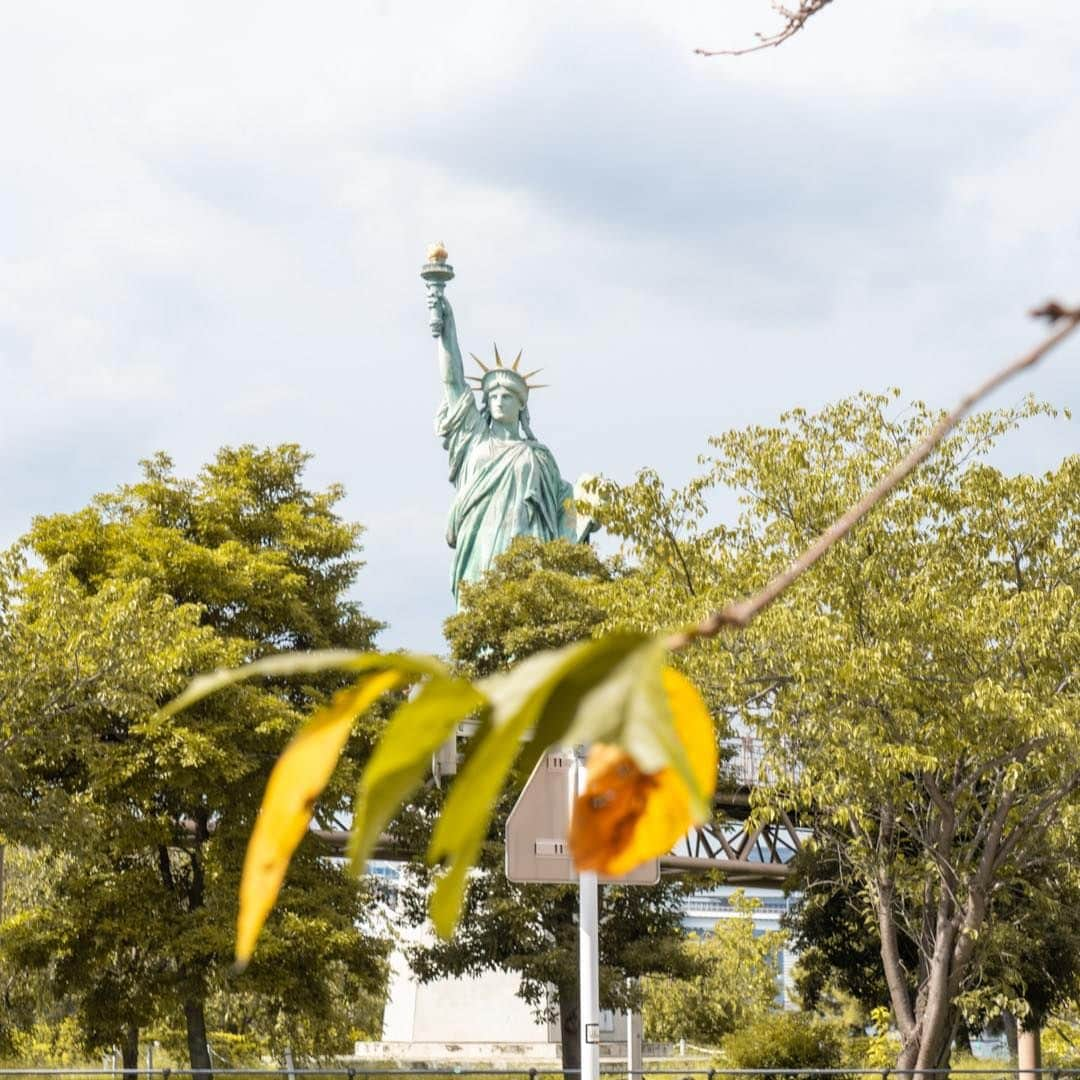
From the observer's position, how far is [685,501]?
17922 millimetres

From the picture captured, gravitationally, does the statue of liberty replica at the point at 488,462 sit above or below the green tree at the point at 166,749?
above

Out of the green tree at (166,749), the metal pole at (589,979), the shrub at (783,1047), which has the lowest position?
the shrub at (783,1047)

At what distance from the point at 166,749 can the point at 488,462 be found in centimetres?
1612

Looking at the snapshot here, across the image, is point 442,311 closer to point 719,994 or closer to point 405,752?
point 719,994

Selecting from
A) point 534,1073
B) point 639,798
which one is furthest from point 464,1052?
point 639,798

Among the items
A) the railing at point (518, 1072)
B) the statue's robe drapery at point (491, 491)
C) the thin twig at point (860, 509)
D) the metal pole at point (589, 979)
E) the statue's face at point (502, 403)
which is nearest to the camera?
the thin twig at point (860, 509)

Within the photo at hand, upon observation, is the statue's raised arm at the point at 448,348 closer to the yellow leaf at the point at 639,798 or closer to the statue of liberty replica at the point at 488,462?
the statue of liberty replica at the point at 488,462

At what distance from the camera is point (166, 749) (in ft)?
64.2

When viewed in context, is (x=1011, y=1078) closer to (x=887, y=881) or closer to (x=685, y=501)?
(x=887, y=881)

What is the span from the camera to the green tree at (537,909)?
938 inches

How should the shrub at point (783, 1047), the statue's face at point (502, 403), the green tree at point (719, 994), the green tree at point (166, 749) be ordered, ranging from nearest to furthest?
the green tree at point (166, 749)
the shrub at point (783, 1047)
the statue's face at point (502, 403)
the green tree at point (719, 994)

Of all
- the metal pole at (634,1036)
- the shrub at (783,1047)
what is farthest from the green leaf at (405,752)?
the shrub at (783,1047)

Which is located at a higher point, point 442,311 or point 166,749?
point 442,311

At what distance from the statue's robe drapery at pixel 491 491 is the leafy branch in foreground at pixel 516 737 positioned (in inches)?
1282
